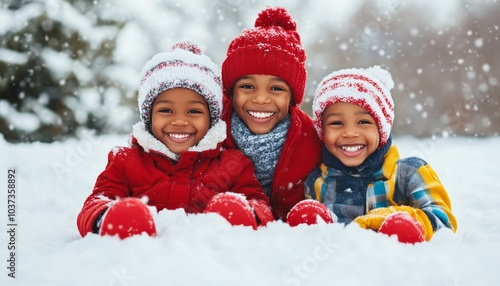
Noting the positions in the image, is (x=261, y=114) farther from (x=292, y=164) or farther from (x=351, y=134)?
(x=351, y=134)

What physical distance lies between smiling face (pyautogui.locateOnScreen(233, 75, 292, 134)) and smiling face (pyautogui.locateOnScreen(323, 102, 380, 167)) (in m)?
0.32

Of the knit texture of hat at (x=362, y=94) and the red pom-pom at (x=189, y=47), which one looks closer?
the knit texture of hat at (x=362, y=94)

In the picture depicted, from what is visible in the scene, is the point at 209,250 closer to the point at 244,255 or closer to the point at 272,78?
the point at 244,255

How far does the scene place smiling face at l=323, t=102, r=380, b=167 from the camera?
2.72 m

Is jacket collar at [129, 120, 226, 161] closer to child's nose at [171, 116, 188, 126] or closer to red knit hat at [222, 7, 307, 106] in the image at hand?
child's nose at [171, 116, 188, 126]

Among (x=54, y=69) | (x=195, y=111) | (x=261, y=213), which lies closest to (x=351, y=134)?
(x=261, y=213)

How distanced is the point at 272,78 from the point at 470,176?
3550mm

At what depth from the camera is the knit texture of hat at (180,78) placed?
2.73 m

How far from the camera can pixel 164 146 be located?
106 inches

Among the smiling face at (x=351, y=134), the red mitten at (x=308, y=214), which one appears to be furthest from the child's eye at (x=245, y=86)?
the red mitten at (x=308, y=214)

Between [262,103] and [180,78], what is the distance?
50 cm

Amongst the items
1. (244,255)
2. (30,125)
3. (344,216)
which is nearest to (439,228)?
(344,216)

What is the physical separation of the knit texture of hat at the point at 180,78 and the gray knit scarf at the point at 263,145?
0.58ft
